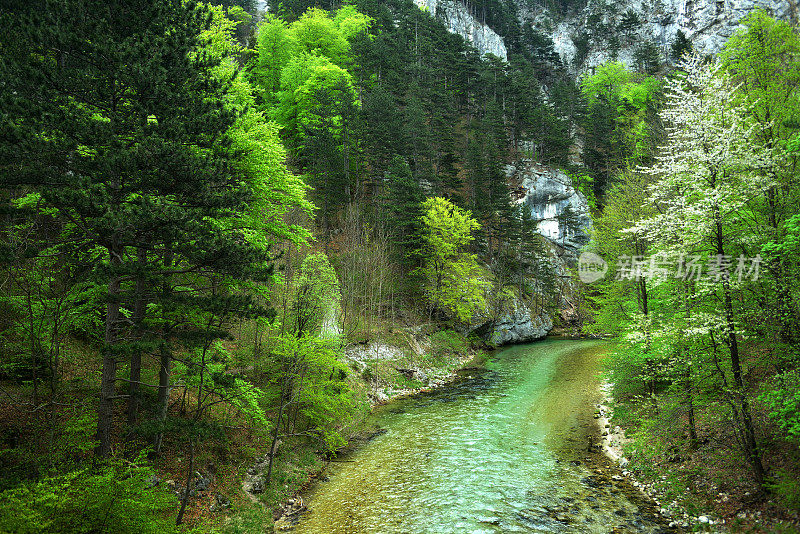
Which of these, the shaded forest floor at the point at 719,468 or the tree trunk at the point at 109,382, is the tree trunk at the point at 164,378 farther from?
the shaded forest floor at the point at 719,468

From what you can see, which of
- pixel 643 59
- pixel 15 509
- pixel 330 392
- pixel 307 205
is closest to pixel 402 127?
pixel 307 205

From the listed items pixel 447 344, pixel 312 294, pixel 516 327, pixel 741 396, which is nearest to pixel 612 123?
pixel 516 327

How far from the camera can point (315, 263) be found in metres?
15.3

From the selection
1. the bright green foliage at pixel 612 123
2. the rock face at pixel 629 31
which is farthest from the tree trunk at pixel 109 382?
the rock face at pixel 629 31

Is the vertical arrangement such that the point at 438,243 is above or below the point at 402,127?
below

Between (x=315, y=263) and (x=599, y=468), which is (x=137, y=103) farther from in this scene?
(x=599, y=468)

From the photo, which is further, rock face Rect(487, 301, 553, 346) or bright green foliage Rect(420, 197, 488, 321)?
rock face Rect(487, 301, 553, 346)

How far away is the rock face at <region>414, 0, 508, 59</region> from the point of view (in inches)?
2889

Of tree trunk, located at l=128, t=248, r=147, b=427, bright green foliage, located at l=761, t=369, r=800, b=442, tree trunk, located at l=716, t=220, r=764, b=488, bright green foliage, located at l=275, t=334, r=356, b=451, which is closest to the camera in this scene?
bright green foliage, located at l=761, t=369, r=800, b=442

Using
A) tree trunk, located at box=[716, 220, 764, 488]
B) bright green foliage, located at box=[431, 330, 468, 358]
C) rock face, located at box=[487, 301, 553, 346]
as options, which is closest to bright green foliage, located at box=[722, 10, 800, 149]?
tree trunk, located at box=[716, 220, 764, 488]

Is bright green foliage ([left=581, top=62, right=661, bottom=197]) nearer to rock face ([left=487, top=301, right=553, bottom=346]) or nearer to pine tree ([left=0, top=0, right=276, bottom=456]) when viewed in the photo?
rock face ([left=487, top=301, right=553, bottom=346])

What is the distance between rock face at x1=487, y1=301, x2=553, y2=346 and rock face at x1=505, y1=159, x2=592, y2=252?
572 inches

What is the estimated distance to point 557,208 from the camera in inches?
2124

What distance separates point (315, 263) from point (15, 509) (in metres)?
10.6
